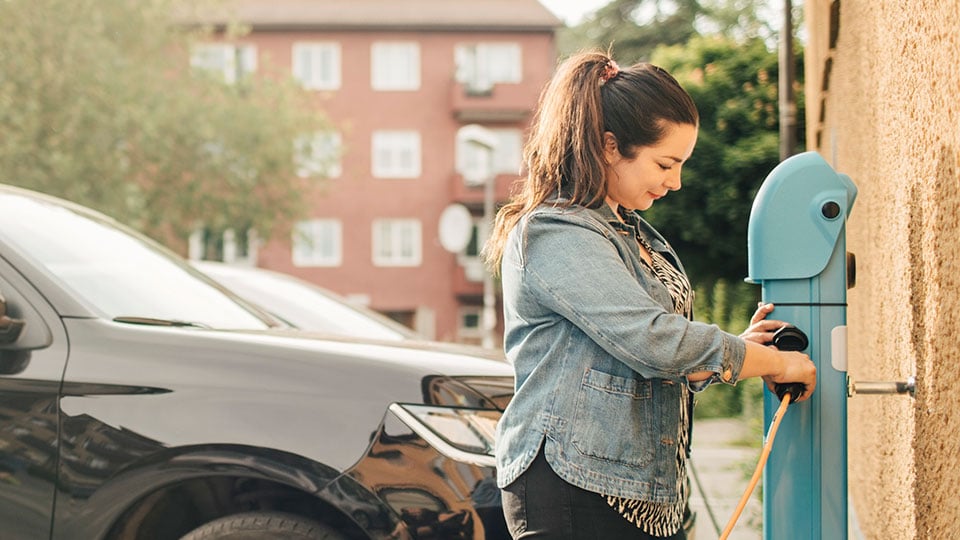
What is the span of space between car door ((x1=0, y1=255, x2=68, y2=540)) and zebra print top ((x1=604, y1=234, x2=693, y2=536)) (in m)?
1.55

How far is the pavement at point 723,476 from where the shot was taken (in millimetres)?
5486

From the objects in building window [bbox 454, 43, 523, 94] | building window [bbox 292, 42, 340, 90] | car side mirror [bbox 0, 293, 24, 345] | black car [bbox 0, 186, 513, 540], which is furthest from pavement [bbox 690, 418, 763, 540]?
building window [bbox 292, 42, 340, 90]

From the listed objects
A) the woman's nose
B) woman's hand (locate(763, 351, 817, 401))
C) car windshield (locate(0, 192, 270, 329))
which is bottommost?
woman's hand (locate(763, 351, 817, 401))

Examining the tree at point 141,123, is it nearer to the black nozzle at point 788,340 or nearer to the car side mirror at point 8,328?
the car side mirror at point 8,328

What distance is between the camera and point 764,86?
51.9 ft

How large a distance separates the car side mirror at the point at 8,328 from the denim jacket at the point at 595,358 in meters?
1.52

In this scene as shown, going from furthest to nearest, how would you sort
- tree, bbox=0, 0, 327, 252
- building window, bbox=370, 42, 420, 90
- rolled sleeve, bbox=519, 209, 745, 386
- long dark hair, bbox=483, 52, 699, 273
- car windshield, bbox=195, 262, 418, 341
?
building window, bbox=370, 42, 420, 90 < tree, bbox=0, 0, 327, 252 < car windshield, bbox=195, 262, 418, 341 < long dark hair, bbox=483, 52, 699, 273 < rolled sleeve, bbox=519, 209, 745, 386

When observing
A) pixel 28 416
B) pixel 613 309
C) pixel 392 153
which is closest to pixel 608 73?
pixel 613 309

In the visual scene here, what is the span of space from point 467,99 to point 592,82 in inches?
1301

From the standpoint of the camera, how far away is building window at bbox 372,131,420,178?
35.2 m

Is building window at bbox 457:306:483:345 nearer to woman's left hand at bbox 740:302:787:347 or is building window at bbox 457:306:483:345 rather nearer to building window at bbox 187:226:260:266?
building window at bbox 187:226:260:266

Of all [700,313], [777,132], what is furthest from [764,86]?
[700,313]

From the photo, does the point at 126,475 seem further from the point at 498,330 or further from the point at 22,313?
the point at 498,330

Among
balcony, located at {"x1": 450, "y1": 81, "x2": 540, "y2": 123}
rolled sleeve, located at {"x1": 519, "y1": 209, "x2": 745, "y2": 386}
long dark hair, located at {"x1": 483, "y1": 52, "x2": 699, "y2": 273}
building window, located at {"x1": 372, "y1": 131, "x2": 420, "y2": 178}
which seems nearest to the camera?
rolled sleeve, located at {"x1": 519, "y1": 209, "x2": 745, "y2": 386}
